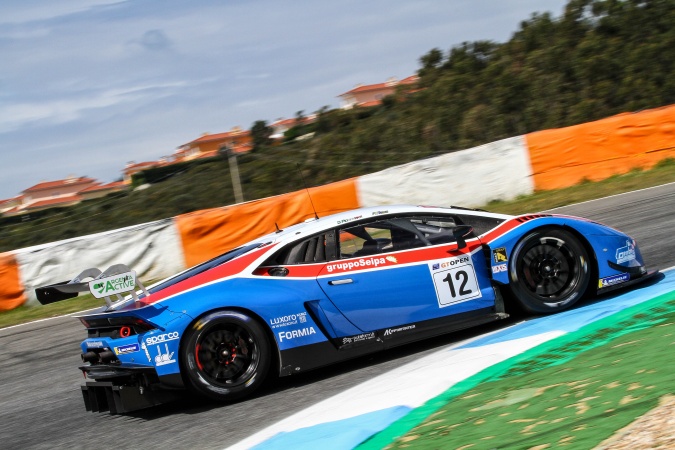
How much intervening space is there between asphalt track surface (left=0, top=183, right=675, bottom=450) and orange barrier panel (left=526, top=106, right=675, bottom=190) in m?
8.12

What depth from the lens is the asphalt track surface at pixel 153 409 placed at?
18.1 feet

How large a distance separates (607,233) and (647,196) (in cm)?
762

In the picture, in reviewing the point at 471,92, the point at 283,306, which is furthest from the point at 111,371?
the point at 471,92

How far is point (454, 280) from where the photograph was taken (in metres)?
6.62

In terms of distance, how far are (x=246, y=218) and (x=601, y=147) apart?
24.1ft

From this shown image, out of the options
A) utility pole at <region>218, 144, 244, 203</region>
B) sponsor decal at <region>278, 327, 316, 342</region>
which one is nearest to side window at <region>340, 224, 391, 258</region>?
sponsor decal at <region>278, 327, 316, 342</region>

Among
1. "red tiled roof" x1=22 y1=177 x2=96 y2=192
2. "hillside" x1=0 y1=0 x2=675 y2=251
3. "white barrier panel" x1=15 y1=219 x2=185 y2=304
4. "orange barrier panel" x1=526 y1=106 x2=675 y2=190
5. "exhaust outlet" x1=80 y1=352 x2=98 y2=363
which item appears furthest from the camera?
"red tiled roof" x1=22 y1=177 x2=96 y2=192

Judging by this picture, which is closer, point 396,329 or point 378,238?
point 396,329

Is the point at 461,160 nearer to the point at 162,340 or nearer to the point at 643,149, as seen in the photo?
the point at 643,149

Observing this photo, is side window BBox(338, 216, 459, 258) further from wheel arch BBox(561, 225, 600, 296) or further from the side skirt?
wheel arch BBox(561, 225, 600, 296)

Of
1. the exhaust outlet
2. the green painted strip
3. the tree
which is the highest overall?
the tree

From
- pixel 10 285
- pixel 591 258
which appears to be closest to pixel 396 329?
pixel 591 258

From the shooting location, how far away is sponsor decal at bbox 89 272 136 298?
233 inches

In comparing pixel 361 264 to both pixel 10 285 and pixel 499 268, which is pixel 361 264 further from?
pixel 10 285
